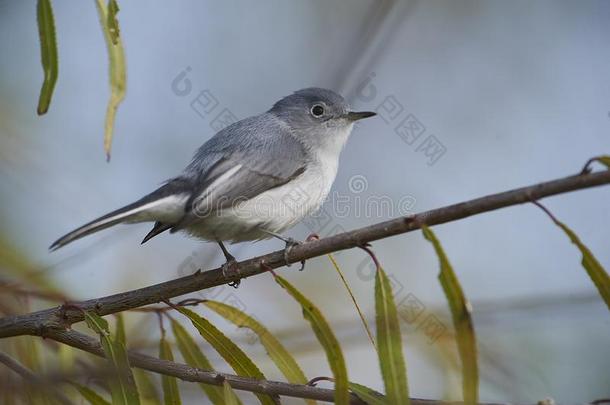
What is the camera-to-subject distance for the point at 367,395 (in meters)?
1.79

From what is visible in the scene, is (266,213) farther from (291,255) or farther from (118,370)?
(118,370)

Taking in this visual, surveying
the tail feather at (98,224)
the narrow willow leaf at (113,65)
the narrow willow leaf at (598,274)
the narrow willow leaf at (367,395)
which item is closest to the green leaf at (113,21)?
the narrow willow leaf at (113,65)

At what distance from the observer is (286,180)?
2.95 m

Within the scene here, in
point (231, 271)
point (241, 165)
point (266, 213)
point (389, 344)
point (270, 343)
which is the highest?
point (241, 165)

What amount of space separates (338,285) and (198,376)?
8.73 feet

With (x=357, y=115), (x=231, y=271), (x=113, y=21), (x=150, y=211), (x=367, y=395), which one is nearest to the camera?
(x=367, y=395)

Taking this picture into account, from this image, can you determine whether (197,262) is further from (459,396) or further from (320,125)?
(459,396)

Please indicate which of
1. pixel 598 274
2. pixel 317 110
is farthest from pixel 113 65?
pixel 317 110

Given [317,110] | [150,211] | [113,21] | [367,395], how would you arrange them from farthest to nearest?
[317,110] → [150,211] → [113,21] → [367,395]

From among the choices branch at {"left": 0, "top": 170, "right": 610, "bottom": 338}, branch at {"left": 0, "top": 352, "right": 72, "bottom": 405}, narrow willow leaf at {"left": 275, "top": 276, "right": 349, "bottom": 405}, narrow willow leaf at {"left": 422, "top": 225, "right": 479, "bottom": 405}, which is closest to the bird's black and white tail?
branch at {"left": 0, "top": 170, "right": 610, "bottom": 338}

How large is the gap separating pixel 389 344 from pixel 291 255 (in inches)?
14.4

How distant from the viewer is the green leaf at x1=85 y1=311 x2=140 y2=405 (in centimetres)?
186

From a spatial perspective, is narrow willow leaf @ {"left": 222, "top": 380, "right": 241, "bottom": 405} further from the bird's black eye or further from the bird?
the bird's black eye

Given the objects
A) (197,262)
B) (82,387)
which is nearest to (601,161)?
(82,387)
